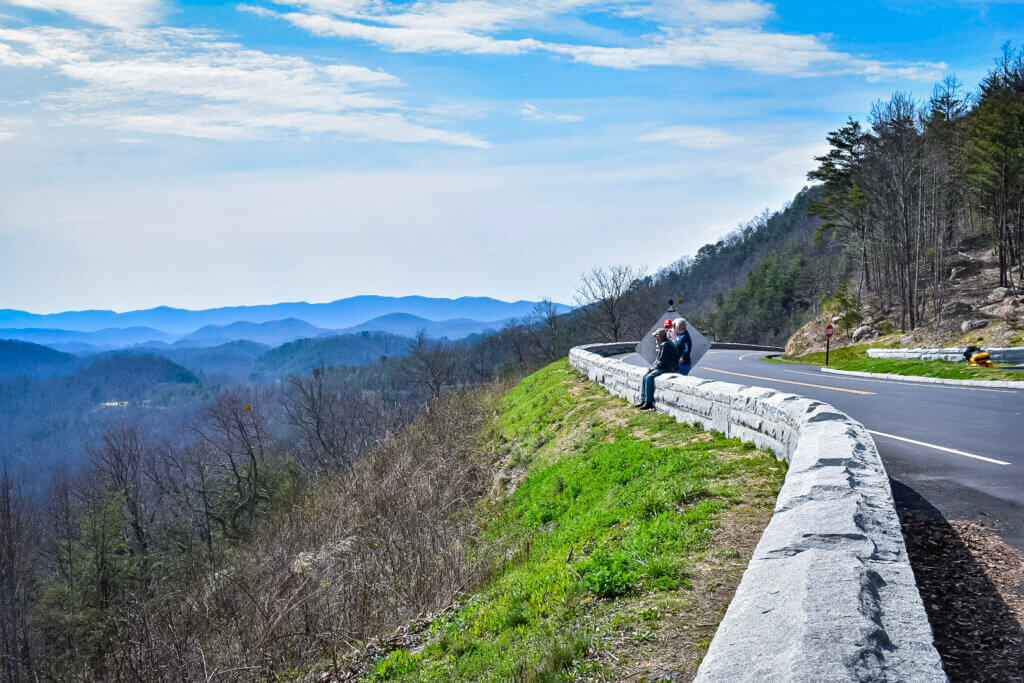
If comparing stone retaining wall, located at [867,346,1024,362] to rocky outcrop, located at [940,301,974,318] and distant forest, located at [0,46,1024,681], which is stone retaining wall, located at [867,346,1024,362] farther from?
distant forest, located at [0,46,1024,681]

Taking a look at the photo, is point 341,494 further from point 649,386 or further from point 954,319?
point 954,319

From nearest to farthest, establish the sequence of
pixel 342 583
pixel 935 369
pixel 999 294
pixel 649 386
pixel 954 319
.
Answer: pixel 342 583 → pixel 649 386 → pixel 935 369 → pixel 954 319 → pixel 999 294

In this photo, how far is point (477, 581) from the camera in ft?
23.9

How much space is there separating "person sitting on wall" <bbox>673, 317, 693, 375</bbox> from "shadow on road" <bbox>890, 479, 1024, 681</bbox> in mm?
6342

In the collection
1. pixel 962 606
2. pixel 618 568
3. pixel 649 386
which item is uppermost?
pixel 649 386

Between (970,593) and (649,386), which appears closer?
(970,593)

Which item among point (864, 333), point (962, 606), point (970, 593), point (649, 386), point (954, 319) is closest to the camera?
point (962, 606)

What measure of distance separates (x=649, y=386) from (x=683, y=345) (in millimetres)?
964

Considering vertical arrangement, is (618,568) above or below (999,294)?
below

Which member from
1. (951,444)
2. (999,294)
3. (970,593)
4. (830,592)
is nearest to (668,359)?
(951,444)

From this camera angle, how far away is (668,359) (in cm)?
1160

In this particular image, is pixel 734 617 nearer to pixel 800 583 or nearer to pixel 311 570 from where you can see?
pixel 800 583

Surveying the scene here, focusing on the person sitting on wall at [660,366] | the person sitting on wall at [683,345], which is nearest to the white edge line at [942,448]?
the person sitting on wall at [683,345]

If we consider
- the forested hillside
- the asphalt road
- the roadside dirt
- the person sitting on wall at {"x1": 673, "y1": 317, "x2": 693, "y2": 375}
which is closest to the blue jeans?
the person sitting on wall at {"x1": 673, "y1": 317, "x2": 693, "y2": 375}
